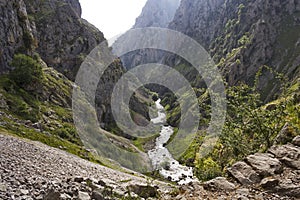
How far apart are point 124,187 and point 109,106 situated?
150431mm

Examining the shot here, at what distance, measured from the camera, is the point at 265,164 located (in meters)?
19.3

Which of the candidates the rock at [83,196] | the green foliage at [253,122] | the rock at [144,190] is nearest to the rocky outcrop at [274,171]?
the rock at [144,190]

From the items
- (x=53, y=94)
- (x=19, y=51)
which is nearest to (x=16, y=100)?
(x=53, y=94)

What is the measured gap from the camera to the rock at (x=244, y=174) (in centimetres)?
1823

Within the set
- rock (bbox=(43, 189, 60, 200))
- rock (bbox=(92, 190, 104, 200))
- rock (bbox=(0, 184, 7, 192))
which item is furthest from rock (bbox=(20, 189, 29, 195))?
rock (bbox=(92, 190, 104, 200))

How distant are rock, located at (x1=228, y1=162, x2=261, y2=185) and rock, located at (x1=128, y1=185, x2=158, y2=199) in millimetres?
5559

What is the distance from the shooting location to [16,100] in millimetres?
72875

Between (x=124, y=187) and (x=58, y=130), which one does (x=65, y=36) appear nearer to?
(x=58, y=130)

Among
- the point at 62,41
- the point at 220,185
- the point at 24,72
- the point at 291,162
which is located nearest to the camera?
the point at 220,185

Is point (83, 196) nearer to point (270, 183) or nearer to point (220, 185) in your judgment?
point (220, 185)

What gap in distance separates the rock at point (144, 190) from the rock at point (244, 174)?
18.2ft

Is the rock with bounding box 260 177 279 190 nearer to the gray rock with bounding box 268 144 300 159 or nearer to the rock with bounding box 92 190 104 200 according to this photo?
the gray rock with bounding box 268 144 300 159

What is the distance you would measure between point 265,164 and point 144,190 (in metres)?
8.40

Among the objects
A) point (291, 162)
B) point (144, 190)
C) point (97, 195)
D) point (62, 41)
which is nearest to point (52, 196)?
point (97, 195)
